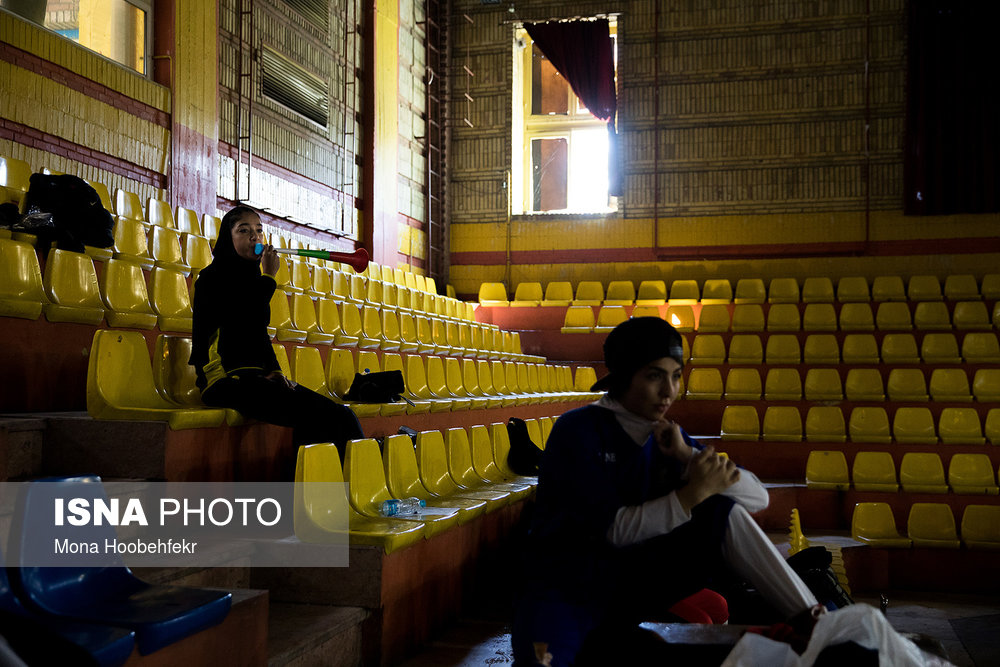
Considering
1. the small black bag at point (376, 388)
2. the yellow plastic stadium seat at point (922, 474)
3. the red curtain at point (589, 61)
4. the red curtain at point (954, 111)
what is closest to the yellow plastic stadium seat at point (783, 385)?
the yellow plastic stadium seat at point (922, 474)

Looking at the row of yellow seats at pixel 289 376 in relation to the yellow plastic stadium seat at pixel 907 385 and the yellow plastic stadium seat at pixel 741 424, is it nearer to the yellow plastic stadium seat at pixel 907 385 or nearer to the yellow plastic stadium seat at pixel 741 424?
the yellow plastic stadium seat at pixel 741 424

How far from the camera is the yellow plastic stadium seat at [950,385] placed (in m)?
6.91

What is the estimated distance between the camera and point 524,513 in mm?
4035

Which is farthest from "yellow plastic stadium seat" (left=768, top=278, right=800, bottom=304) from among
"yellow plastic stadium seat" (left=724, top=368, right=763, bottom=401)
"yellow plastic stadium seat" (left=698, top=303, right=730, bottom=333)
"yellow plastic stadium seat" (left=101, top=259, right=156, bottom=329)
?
"yellow plastic stadium seat" (left=101, top=259, right=156, bottom=329)

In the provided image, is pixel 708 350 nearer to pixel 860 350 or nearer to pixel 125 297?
pixel 860 350

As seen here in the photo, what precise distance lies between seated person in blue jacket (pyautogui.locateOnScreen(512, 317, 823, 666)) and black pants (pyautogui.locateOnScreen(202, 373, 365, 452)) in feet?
4.31

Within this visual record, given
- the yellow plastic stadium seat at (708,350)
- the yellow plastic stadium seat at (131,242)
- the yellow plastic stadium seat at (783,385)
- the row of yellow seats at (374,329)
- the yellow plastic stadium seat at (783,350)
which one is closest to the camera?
the yellow plastic stadium seat at (131,242)

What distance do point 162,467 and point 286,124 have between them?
16.3ft

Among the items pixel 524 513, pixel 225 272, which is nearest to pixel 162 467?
pixel 225 272

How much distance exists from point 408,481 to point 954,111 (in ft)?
26.4

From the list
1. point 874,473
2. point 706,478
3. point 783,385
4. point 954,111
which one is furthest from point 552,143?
point 706,478

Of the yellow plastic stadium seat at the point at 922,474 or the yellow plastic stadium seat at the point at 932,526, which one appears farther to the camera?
the yellow plastic stadium seat at the point at 922,474

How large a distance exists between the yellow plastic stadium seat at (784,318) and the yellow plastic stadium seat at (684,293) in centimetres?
77

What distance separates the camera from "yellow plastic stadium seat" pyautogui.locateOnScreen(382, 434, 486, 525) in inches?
126
